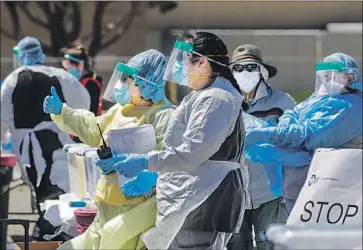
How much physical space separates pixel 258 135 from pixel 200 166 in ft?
4.10

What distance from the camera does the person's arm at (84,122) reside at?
5719mm

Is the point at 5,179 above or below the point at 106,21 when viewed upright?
above

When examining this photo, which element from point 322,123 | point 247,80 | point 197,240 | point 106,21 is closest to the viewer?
point 197,240

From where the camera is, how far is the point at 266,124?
612cm

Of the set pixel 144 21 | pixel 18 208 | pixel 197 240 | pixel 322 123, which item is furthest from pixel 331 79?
pixel 144 21

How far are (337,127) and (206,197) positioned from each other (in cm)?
113

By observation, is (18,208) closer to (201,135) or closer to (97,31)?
(201,135)

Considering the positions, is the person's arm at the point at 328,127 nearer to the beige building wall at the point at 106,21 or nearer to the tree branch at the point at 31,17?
the tree branch at the point at 31,17

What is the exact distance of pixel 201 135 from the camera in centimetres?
459

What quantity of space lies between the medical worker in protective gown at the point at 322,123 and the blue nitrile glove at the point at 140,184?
0.98 metres

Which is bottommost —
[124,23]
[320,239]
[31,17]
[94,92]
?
[124,23]

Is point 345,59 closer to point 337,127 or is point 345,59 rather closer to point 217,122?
point 337,127

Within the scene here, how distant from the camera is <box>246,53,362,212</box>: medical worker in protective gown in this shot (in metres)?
5.51

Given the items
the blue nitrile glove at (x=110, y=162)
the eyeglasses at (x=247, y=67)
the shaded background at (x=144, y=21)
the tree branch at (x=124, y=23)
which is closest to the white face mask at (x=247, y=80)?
the eyeglasses at (x=247, y=67)
